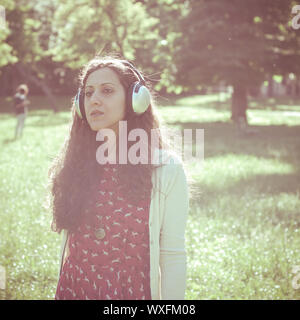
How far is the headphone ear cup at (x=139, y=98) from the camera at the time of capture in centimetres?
208

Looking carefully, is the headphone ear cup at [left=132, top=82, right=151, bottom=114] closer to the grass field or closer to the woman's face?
the woman's face

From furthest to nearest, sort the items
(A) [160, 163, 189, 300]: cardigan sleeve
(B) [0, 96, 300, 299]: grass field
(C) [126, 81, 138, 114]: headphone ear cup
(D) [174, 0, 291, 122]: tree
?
(D) [174, 0, 291, 122]: tree < (B) [0, 96, 300, 299]: grass field < (C) [126, 81, 138, 114]: headphone ear cup < (A) [160, 163, 189, 300]: cardigan sleeve

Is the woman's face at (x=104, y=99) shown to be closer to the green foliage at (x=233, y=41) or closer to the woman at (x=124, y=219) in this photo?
the woman at (x=124, y=219)

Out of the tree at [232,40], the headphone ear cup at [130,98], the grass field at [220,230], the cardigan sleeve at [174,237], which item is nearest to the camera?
the cardigan sleeve at [174,237]

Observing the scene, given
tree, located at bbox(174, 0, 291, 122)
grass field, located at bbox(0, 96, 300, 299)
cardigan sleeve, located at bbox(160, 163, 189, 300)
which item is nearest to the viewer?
cardigan sleeve, located at bbox(160, 163, 189, 300)

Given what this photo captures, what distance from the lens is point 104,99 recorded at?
2047 mm

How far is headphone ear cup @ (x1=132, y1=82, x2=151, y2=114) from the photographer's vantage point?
208 centimetres

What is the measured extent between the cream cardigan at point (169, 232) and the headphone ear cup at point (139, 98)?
0.34m

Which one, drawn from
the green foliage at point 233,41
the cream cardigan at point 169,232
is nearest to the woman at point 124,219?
the cream cardigan at point 169,232

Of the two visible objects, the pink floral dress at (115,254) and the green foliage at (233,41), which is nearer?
the pink floral dress at (115,254)

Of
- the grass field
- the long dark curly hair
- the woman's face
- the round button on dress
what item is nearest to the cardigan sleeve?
the long dark curly hair

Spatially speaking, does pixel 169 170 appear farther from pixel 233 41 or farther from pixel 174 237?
pixel 233 41

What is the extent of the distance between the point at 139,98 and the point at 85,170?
1.68ft
